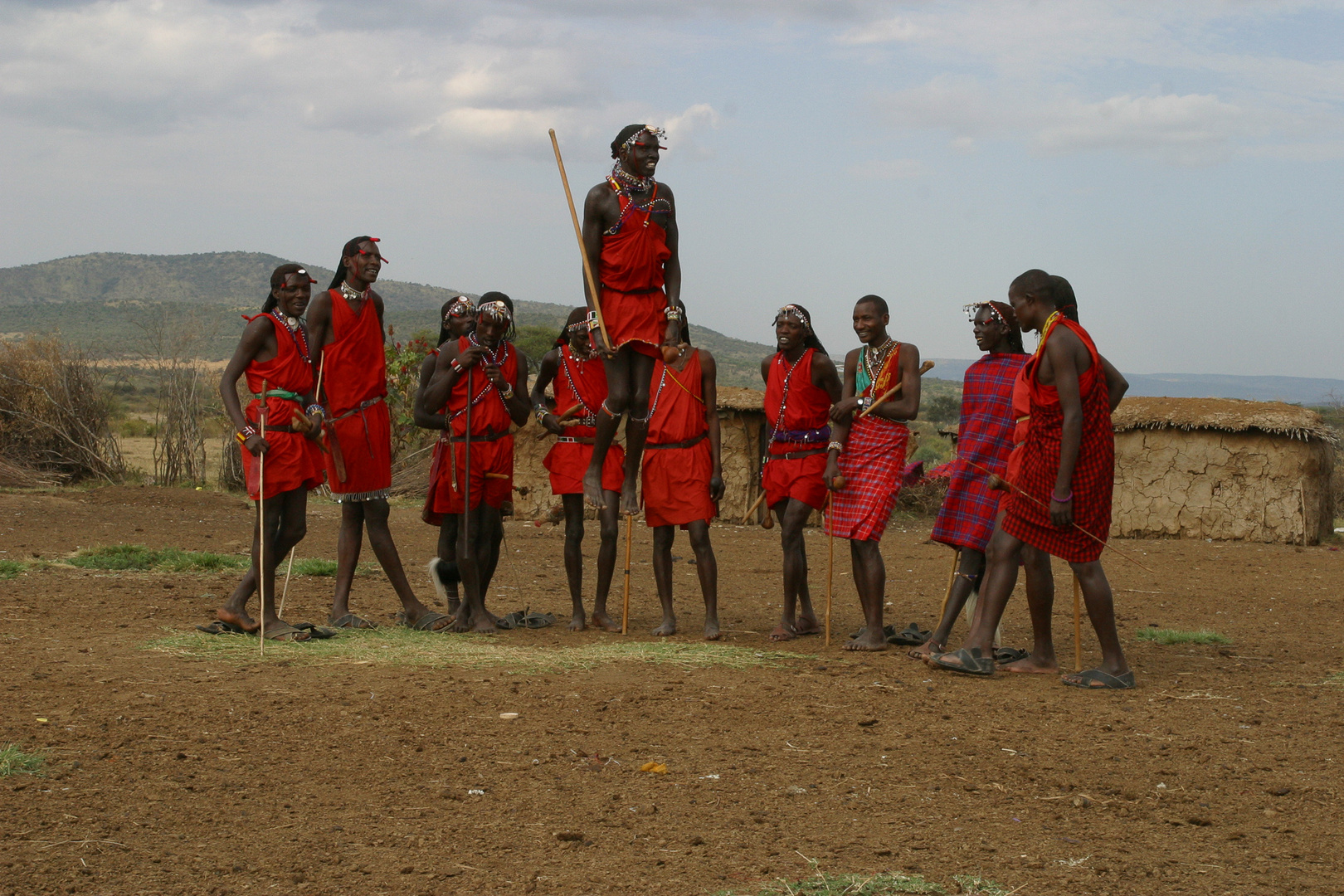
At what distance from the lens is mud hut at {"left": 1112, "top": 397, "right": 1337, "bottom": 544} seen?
44.8 feet

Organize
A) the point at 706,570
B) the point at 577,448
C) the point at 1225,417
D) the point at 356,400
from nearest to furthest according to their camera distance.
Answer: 1. the point at 356,400
2. the point at 706,570
3. the point at 577,448
4. the point at 1225,417

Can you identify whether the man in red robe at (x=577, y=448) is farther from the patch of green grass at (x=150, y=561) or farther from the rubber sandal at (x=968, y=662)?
the patch of green grass at (x=150, y=561)

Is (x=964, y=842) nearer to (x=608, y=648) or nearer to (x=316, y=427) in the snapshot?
(x=608, y=648)

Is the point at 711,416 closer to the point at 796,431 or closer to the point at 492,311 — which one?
the point at 796,431

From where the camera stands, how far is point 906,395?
6.45 m

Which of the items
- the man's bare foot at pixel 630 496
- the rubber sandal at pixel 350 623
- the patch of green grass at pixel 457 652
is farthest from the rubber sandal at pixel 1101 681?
the rubber sandal at pixel 350 623

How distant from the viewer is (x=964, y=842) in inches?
142

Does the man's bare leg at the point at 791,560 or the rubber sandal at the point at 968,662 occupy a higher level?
the man's bare leg at the point at 791,560

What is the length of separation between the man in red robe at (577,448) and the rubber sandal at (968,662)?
6.70ft

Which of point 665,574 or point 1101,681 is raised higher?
point 665,574

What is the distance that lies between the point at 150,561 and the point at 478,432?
3.68 meters

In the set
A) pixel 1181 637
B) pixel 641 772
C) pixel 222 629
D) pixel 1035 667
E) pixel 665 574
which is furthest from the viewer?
pixel 1181 637

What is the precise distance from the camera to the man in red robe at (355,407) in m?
6.55

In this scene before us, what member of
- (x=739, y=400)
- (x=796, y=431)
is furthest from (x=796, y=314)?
(x=739, y=400)
